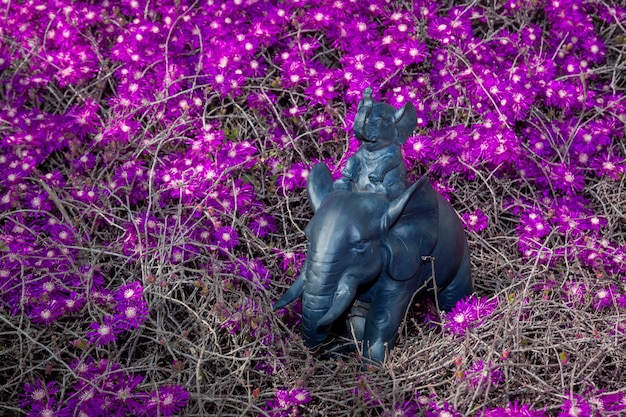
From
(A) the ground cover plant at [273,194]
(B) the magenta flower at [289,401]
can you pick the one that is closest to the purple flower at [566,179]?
(A) the ground cover plant at [273,194]

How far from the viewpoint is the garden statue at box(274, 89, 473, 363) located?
60.9 inches

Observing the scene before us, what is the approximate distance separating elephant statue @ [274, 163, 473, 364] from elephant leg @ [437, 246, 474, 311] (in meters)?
0.02

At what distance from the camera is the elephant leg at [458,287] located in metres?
1.81

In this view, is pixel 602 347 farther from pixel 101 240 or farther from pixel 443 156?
pixel 101 240

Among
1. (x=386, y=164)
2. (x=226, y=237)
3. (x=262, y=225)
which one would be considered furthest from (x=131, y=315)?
(x=386, y=164)

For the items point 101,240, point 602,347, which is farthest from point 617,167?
point 101,240

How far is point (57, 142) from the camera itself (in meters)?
2.31

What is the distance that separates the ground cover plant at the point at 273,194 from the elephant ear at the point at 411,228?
217mm

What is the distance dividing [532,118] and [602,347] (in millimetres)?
972

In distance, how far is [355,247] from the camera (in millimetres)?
1547

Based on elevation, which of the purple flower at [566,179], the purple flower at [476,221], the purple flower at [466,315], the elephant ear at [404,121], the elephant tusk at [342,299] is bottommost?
the purple flower at [476,221]

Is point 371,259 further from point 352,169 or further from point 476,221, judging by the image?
point 476,221

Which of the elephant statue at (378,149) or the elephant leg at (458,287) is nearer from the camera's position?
the elephant statue at (378,149)

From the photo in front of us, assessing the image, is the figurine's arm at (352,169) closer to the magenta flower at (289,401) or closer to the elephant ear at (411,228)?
the elephant ear at (411,228)
